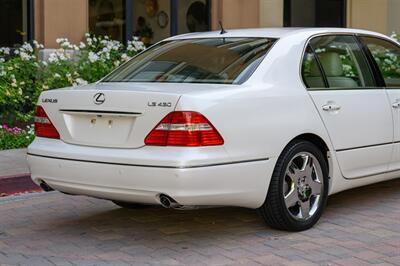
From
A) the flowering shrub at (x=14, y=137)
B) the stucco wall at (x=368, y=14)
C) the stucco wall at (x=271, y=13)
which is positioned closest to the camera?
the flowering shrub at (x=14, y=137)

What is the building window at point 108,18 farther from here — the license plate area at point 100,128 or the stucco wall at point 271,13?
the license plate area at point 100,128

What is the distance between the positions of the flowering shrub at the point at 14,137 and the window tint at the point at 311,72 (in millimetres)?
4984

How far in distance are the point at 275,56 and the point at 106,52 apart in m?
5.98

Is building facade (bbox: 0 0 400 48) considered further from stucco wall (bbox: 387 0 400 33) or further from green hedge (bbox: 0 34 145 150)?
green hedge (bbox: 0 34 145 150)

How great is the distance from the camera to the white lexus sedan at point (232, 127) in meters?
4.81

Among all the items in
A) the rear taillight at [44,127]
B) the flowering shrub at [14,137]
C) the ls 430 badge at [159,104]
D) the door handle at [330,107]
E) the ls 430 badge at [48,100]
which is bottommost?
the flowering shrub at [14,137]

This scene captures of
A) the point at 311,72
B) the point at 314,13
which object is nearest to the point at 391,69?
the point at 311,72

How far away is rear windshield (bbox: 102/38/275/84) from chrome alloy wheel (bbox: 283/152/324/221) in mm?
804

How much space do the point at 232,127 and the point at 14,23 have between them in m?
7.73

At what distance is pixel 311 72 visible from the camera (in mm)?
5805

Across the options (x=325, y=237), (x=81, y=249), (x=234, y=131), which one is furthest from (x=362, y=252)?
(x=81, y=249)

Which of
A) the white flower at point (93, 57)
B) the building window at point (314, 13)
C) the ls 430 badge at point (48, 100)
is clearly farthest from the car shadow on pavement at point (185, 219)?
the building window at point (314, 13)

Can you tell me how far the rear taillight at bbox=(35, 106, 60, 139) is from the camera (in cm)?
541

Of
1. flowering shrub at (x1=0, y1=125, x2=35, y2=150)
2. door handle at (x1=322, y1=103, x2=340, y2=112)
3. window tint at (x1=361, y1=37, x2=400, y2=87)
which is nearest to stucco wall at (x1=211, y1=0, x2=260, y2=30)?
flowering shrub at (x1=0, y1=125, x2=35, y2=150)
